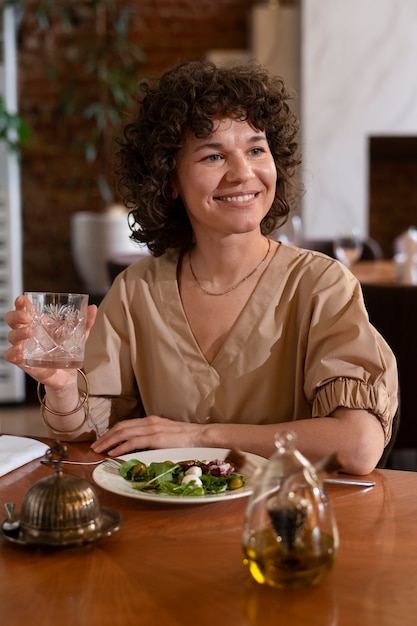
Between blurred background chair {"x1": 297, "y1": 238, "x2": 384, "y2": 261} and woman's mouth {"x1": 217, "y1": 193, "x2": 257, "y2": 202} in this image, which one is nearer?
woman's mouth {"x1": 217, "y1": 193, "x2": 257, "y2": 202}

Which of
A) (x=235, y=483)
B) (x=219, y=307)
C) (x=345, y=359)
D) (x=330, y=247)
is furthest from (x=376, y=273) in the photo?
(x=235, y=483)

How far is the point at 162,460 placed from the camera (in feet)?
4.79

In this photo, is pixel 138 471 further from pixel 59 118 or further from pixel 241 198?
pixel 59 118

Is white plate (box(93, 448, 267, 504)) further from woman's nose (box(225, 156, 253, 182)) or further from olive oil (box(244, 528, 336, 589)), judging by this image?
woman's nose (box(225, 156, 253, 182))

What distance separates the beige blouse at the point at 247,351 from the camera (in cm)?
166

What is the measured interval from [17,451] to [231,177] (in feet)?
2.11

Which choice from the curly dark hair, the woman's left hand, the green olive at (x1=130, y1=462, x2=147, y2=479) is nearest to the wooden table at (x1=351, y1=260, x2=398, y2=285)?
the curly dark hair

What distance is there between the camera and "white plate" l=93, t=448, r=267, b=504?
4.08 ft

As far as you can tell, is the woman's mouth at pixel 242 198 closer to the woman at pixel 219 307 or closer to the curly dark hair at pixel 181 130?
the woman at pixel 219 307

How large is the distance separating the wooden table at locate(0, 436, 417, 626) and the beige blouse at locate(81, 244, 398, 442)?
41 centimetres

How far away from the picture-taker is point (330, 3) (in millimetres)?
6070

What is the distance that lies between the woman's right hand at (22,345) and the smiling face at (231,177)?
335 mm

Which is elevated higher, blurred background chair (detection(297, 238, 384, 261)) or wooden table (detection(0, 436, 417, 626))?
blurred background chair (detection(297, 238, 384, 261))

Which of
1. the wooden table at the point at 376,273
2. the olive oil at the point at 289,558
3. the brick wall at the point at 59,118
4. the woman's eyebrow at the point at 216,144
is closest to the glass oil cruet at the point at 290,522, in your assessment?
the olive oil at the point at 289,558
